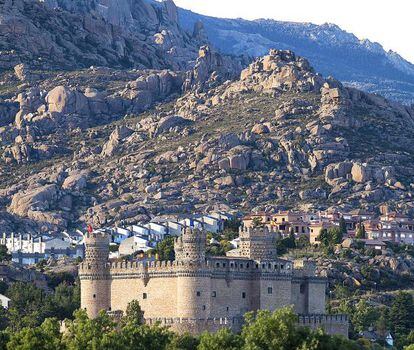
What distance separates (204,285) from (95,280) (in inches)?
417

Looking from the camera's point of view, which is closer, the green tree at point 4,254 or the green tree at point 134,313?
the green tree at point 134,313

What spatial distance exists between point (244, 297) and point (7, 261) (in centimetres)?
5196

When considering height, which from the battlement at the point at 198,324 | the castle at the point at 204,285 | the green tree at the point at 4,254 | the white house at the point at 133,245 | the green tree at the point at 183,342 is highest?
the white house at the point at 133,245

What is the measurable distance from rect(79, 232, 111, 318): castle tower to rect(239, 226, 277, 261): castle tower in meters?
11.0

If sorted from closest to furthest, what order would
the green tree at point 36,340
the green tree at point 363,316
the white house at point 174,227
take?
the green tree at point 36,340, the green tree at point 363,316, the white house at point 174,227

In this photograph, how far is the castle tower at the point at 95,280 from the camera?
132 meters

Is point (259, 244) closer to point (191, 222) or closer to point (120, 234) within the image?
point (191, 222)

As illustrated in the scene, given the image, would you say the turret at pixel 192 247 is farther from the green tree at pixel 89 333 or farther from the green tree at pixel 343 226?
the green tree at pixel 343 226

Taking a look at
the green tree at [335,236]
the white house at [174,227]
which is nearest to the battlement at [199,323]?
the green tree at [335,236]

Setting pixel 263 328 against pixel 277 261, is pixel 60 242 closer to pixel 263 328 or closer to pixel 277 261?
pixel 277 261

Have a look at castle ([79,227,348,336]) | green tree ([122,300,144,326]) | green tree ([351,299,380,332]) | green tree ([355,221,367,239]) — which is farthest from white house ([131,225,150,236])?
green tree ([122,300,144,326])

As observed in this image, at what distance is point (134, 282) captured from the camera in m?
131

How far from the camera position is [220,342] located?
109 metres

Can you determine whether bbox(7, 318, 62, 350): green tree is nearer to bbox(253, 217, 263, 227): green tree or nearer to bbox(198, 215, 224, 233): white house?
bbox(253, 217, 263, 227): green tree
